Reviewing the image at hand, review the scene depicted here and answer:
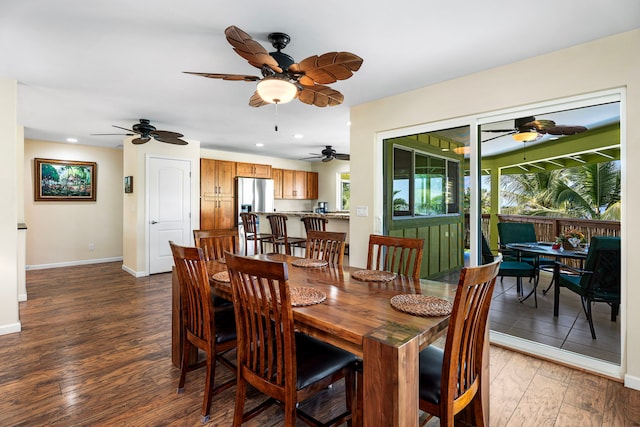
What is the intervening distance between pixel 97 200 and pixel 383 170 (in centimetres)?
570

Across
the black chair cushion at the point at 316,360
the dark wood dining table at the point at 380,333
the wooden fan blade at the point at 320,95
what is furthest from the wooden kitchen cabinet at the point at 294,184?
the black chair cushion at the point at 316,360

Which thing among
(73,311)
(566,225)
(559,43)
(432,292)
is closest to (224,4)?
(432,292)

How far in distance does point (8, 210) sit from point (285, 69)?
9.82ft

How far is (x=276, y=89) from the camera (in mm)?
2053

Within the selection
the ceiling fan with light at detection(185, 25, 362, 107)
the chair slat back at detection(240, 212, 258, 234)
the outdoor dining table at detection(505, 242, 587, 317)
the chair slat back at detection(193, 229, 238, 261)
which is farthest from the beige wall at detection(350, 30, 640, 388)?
the chair slat back at detection(240, 212, 258, 234)

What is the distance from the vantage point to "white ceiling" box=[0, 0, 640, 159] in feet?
6.31

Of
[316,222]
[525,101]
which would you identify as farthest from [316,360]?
[316,222]

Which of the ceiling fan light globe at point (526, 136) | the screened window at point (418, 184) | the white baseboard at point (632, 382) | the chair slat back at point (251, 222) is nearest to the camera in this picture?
the white baseboard at point (632, 382)

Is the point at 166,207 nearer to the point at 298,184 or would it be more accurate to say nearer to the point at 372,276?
the point at 298,184

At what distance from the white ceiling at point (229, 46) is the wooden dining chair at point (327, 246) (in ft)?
4.76

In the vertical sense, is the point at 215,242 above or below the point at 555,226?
below

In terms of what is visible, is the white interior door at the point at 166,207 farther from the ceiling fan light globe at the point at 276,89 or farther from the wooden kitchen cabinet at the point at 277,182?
the ceiling fan light globe at the point at 276,89

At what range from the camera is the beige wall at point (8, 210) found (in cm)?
297

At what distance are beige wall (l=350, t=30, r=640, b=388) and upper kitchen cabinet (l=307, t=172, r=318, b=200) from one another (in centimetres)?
457
